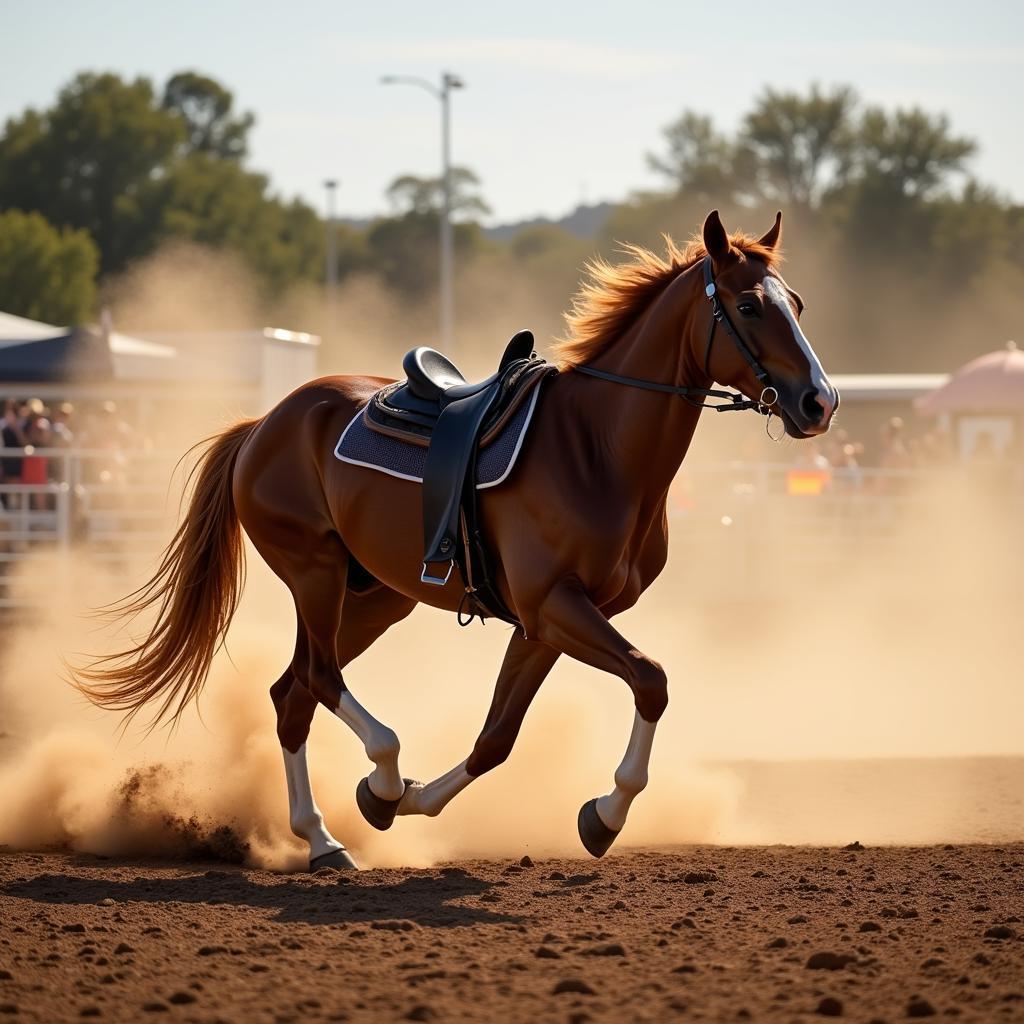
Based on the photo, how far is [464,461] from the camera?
20.0 ft

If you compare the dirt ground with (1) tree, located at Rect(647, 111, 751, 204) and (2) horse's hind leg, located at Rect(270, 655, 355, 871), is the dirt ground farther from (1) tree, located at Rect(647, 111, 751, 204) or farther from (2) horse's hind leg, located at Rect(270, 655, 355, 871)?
(1) tree, located at Rect(647, 111, 751, 204)

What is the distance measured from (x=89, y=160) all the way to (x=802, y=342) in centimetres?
6845

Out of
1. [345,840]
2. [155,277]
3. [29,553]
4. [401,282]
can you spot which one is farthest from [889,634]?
[401,282]

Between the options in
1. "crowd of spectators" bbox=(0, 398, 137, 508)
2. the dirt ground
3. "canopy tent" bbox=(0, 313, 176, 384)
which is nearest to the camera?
the dirt ground

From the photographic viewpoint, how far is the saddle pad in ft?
19.8

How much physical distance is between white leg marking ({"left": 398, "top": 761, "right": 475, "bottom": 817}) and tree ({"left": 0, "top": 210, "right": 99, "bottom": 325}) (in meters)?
50.4

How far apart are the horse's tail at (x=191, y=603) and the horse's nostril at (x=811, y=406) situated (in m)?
2.85

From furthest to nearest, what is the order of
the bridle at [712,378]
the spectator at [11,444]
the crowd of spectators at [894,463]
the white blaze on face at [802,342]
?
the crowd of spectators at [894,463], the spectator at [11,444], the bridle at [712,378], the white blaze on face at [802,342]

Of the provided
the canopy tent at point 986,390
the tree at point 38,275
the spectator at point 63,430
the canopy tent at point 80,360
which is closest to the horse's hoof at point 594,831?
the spectator at point 63,430

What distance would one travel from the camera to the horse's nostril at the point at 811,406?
5336 mm

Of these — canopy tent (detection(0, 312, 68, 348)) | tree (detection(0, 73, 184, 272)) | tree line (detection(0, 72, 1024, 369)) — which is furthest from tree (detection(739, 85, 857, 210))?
canopy tent (detection(0, 312, 68, 348))

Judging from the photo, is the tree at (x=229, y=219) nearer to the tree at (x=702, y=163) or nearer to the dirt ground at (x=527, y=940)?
the tree at (x=702, y=163)

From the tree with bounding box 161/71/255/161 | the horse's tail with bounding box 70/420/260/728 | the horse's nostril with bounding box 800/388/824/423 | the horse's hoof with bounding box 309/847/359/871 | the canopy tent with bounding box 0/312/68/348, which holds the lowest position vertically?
the horse's hoof with bounding box 309/847/359/871

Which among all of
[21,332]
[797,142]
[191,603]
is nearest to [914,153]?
[797,142]
